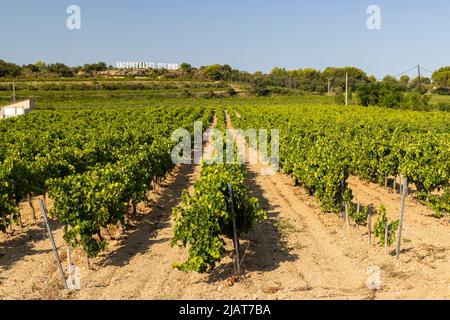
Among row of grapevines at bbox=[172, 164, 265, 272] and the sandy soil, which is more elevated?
row of grapevines at bbox=[172, 164, 265, 272]

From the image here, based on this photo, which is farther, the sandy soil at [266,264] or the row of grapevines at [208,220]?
the row of grapevines at [208,220]

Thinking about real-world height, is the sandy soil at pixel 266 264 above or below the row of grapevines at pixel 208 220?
below

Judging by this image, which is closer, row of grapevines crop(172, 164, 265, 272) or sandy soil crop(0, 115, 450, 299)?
sandy soil crop(0, 115, 450, 299)

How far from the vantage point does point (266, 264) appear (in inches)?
374

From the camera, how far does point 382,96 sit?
186 ft

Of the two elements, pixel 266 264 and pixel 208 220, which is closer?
pixel 208 220

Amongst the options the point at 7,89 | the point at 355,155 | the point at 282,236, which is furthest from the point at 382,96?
the point at 7,89

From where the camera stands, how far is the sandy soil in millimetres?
8156

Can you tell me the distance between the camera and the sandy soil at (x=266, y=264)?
26.8ft

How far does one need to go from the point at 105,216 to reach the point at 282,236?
4497mm

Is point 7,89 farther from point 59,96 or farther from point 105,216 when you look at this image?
point 105,216

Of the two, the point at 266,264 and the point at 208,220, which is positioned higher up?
the point at 208,220
